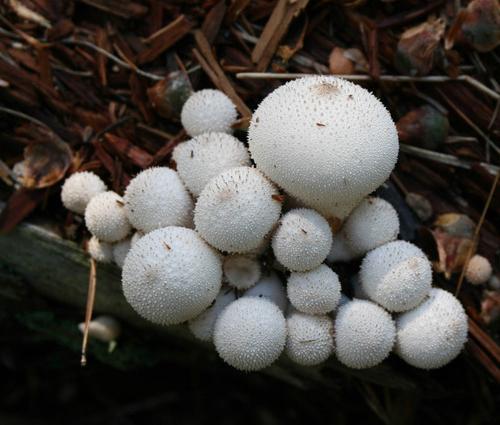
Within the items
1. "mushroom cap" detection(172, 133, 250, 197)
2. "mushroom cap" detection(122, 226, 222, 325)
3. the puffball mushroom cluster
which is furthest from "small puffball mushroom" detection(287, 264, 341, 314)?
"mushroom cap" detection(172, 133, 250, 197)

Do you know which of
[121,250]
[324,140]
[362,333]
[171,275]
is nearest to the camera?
[324,140]

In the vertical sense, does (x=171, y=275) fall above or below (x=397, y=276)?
above

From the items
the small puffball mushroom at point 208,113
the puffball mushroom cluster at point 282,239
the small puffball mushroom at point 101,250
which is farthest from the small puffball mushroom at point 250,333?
→ the small puffball mushroom at point 208,113

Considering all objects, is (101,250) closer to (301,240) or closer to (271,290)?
(271,290)

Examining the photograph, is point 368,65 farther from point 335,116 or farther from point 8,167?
point 8,167

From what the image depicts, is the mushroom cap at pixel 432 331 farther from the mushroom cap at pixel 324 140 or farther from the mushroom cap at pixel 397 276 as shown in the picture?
the mushroom cap at pixel 324 140

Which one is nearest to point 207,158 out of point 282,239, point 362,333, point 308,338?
point 282,239

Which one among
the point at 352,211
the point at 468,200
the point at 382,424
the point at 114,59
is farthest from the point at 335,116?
the point at 382,424
